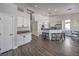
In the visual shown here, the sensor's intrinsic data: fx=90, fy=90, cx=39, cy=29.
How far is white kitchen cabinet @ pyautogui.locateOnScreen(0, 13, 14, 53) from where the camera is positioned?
451 centimetres

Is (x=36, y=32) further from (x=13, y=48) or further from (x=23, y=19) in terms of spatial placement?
(x=13, y=48)

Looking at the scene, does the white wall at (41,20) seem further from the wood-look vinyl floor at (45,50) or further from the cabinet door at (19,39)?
the wood-look vinyl floor at (45,50)

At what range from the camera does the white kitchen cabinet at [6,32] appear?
14.8 ft

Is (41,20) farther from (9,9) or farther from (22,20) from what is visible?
(9,9)

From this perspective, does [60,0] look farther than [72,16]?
No

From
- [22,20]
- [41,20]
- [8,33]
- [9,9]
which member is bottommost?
[8,33]

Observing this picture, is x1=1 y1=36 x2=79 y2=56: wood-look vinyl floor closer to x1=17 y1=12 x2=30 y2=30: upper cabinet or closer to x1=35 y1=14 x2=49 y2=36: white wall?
x1=17 y1=12 x2=30 y2=30: upper cabinet

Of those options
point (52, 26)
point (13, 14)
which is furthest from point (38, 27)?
point (13, 14)

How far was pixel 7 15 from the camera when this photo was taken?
4.88m

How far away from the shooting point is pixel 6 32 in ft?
15.9

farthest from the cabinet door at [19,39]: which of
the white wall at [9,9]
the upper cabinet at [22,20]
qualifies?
the upper cabinet at [22,20]

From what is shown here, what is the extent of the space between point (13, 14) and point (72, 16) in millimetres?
8202

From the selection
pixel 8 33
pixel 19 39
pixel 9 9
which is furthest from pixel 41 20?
pixel 8 33

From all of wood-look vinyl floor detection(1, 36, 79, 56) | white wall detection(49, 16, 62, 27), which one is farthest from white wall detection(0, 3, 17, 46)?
white wall detection(49, 16, 62, 27)
